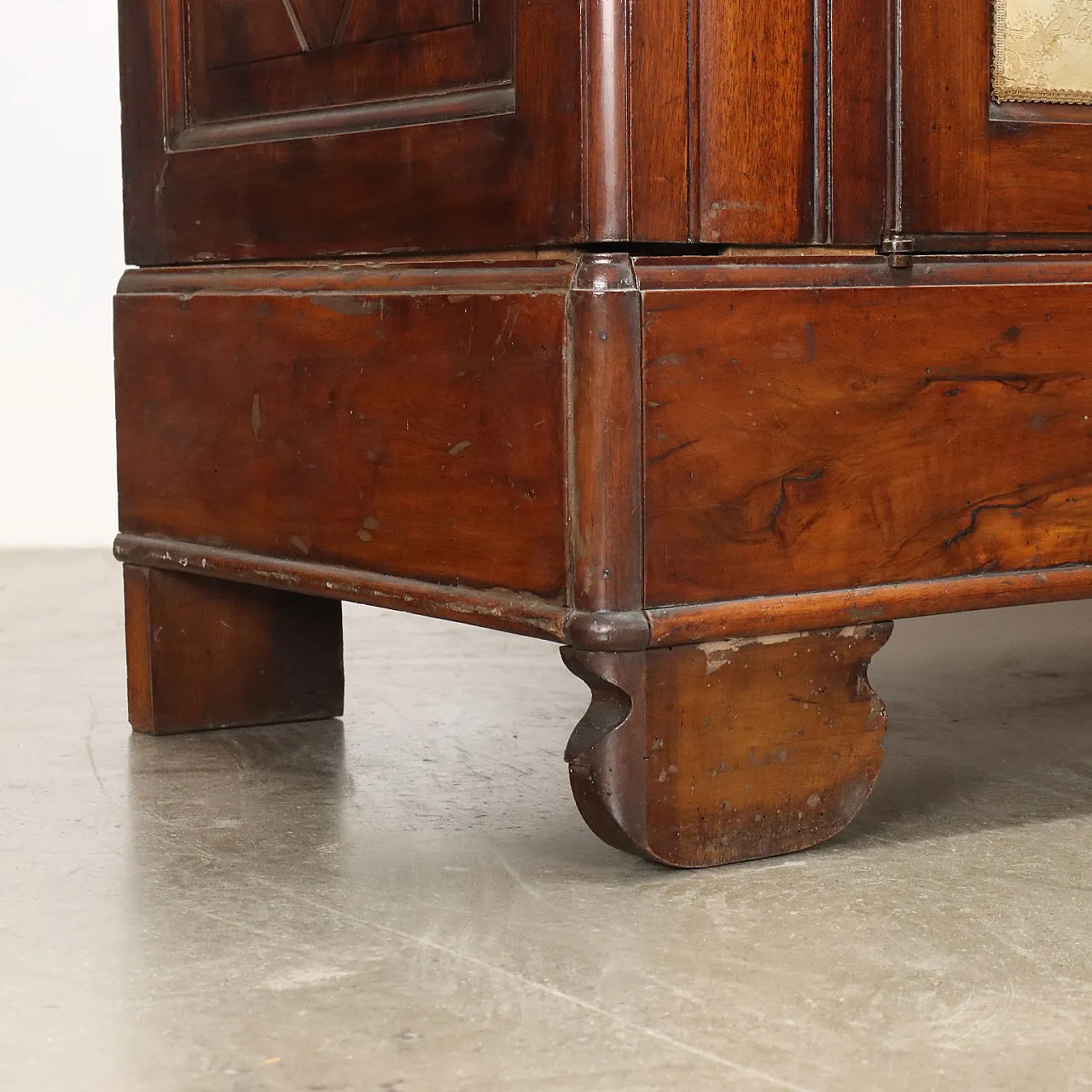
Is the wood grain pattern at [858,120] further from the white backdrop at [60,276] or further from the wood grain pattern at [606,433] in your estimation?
the white backdrop at [60,276]

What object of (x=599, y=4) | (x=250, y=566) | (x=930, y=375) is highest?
(x=599, y=4)

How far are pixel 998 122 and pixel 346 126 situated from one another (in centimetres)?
56

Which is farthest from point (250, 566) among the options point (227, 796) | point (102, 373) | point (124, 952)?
point (102, 373)

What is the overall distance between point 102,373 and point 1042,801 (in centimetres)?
265

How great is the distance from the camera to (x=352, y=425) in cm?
167

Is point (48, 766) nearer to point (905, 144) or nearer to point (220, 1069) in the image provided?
point (220, 1069)

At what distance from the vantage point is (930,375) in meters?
1.55

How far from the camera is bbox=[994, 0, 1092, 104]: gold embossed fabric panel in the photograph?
1.59 meters

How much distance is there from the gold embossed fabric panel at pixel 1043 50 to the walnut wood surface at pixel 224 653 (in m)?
0.91

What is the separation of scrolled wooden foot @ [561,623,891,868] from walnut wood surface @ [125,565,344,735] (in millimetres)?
701

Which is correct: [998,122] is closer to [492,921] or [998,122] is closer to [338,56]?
[338,56]

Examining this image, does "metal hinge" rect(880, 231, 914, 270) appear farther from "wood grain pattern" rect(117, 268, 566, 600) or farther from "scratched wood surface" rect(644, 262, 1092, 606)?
"wood grain pattern" rect(117, 268, 566, 600)

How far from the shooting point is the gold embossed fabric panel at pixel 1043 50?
5.22ft

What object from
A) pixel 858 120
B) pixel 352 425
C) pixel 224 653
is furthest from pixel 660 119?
pixel 224 653
